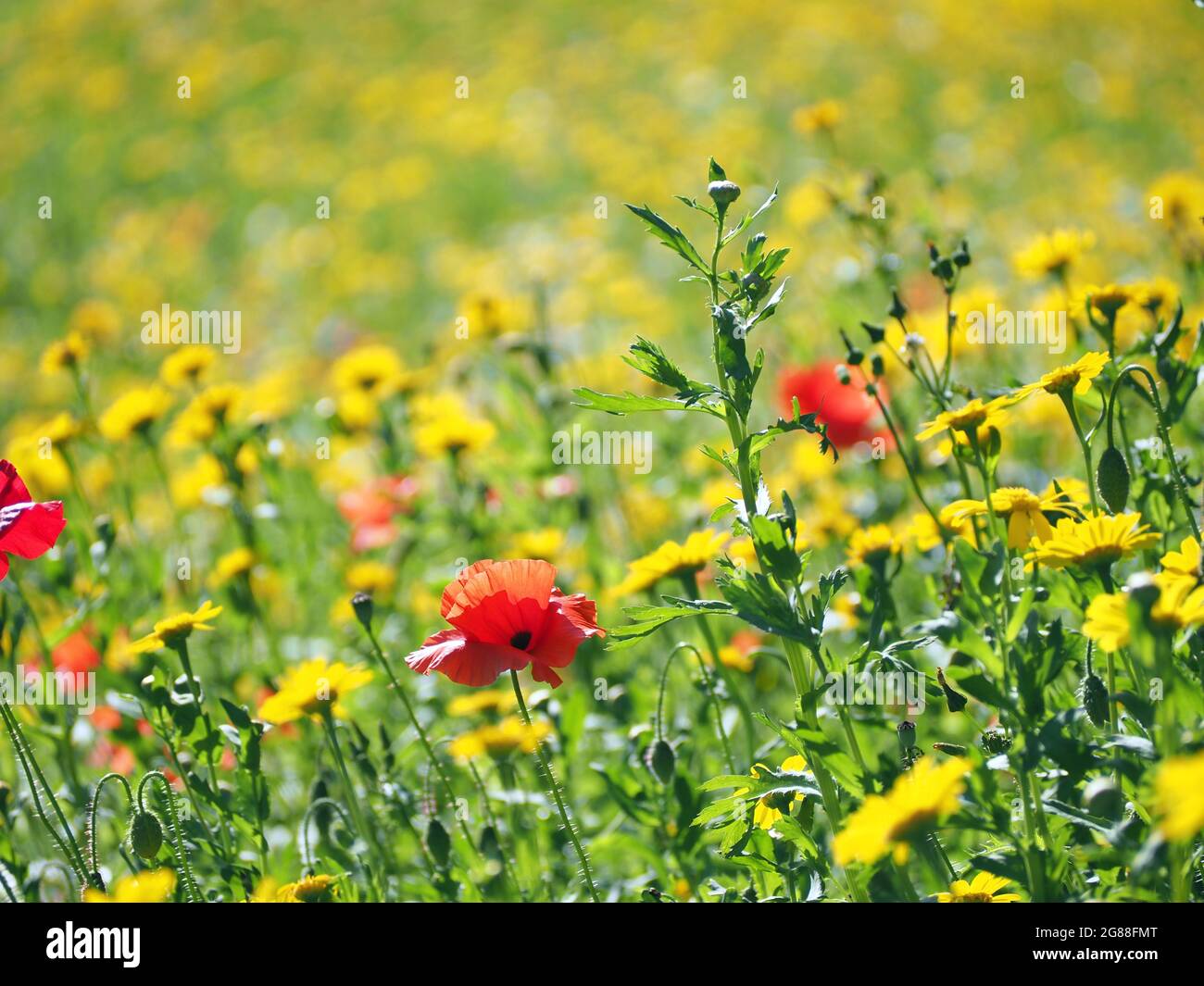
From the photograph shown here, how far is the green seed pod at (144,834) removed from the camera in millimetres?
1820

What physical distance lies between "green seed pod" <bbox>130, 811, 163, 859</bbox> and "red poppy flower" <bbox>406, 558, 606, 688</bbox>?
508mm

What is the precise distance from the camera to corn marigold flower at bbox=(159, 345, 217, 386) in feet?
10.2

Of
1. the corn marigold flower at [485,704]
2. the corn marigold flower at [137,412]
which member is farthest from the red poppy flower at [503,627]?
the corn marigold flower at [137,412]

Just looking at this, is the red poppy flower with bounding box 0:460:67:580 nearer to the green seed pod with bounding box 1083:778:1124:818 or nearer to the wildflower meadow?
the wildflower meadow

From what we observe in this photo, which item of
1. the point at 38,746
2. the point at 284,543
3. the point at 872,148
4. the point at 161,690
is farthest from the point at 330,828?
the point at 872,148

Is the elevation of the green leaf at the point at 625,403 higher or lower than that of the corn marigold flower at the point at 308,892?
higher

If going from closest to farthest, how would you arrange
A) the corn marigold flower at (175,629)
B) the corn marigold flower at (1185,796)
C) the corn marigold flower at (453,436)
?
1. the corn marigold flower at (1185,796)
2. the corn marigold flower at (175,629)
3. the corn marigold flower at (453,436)

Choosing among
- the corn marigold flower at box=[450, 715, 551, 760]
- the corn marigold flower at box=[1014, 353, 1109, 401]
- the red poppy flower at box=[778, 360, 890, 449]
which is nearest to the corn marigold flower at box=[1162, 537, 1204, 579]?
the corn marigold flower at box=[1014, 353, 1109, 401]

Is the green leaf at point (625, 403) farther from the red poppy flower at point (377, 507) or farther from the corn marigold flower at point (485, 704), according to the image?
the red poppy flower at point (377, 507)

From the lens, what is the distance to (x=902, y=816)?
125 cm

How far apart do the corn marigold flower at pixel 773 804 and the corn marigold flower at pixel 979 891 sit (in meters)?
0.22
